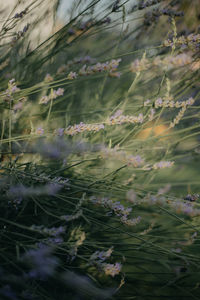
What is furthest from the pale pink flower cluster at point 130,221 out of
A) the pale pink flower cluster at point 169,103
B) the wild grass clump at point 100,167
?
the pale pink flower cluster at point 169,103

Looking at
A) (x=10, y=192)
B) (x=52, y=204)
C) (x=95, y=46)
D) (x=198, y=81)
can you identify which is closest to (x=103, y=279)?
(x=52, y=204)

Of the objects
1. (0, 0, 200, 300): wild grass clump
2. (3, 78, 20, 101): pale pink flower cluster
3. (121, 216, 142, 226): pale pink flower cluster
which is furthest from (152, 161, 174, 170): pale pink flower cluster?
(3, 78, 20, 101): pale pink flower cluster

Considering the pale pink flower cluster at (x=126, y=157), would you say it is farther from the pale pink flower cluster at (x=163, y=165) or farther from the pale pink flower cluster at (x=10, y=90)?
the pale pink flower cluster at (x=10, y=90)

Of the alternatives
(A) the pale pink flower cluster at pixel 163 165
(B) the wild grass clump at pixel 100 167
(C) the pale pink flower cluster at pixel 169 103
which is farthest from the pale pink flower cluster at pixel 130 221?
(C) the pale pink flower cluster at pixel 169 103

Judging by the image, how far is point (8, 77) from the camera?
770mm

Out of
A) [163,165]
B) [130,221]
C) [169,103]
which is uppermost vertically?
[169,103]

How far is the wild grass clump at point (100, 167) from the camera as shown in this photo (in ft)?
1.51

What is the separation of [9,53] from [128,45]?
41cm

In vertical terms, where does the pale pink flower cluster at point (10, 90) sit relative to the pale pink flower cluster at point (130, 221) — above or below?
above

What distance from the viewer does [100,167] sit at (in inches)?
31.5

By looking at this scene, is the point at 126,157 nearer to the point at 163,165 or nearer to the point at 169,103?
the point at 163,165

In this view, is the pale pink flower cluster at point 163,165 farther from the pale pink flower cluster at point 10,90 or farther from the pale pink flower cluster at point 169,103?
the pale pink flower cluster at point 10,90

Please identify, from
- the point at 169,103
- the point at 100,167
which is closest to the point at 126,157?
the point at 169,103

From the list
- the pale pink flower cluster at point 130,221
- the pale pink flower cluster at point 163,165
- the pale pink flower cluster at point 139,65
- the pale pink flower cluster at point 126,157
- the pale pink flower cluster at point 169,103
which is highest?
the pale pink flower cluster at point 139,65
